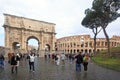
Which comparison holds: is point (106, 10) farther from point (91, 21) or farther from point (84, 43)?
point (84, 43)

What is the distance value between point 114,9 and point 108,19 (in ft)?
16.4

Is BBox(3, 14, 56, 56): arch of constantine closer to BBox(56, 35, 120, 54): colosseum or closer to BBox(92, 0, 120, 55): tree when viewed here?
BBox(92, 0, 120, 55): tree

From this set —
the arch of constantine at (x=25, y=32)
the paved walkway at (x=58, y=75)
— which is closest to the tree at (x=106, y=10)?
the paved walkway at (x=58, y=75)

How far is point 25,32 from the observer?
86.5 meters

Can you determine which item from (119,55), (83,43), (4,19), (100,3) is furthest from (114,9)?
(83,43)

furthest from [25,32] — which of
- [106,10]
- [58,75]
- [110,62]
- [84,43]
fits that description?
[58,75]

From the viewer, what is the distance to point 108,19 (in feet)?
174

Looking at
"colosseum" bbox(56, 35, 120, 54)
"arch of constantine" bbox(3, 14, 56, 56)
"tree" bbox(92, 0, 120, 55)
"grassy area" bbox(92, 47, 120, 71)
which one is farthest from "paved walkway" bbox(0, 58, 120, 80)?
"colosseum" bbox(56, 35, 120, 54)

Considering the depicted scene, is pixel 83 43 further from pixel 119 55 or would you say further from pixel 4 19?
pixel 119 55

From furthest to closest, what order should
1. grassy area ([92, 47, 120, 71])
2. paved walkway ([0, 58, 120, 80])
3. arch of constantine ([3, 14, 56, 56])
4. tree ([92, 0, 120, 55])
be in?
arch of constantine ([3, 14, 56, 56])
tree ([92, 0, 120, 55])
grassy area ([92, 47, 120, 71])
paved walkway ([0, 58, 120, 80])

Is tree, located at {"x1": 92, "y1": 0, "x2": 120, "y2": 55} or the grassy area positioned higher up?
tree, located at {"x1": 92, "y1": 0, "x2": 120, "y2": 55}

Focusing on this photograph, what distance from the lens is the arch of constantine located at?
3211 inches

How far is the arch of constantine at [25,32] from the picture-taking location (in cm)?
8156

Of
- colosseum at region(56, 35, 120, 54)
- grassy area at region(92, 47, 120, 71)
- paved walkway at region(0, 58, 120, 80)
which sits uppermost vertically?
colosseum at region(56, 35, 120, 54)
